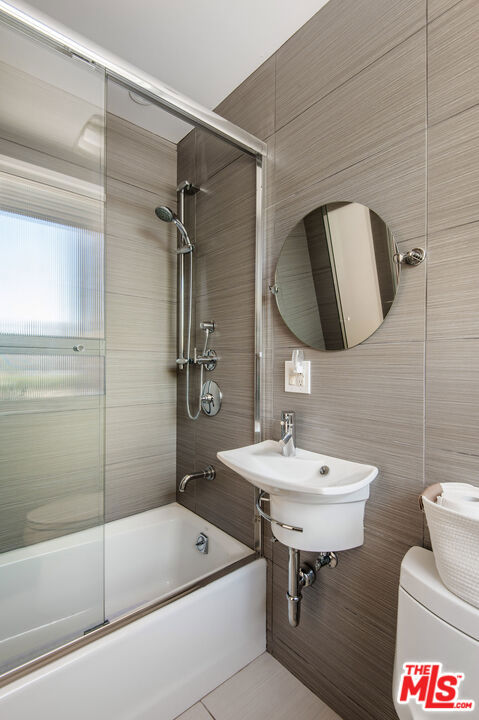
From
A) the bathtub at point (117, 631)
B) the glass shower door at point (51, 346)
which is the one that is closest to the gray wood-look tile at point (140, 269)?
the glass shower door at point (51, 346)

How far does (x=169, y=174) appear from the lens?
6.40 ft

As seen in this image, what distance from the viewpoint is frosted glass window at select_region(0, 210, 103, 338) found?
122 centimetres

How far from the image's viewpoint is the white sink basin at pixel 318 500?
93cm

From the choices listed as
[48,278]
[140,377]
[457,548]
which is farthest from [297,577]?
[48,278]

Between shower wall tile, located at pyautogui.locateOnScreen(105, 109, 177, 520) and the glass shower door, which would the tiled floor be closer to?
the glass shower door

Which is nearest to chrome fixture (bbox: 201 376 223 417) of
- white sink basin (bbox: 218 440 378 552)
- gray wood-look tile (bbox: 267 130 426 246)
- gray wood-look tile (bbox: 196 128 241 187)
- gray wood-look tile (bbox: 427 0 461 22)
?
white sink basin (bbox: 218 440 378 552)

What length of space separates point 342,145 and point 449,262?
0.56 m

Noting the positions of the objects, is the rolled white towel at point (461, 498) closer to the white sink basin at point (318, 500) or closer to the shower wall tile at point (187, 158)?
the white sink basin at point (318, 500)

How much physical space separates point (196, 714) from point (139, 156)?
7.97ft

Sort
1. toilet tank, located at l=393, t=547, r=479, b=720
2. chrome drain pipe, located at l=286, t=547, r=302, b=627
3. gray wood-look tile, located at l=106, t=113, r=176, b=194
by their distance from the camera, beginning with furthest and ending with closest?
gray wood-look tile, located at l=106, t=113, r=176, b=194, chrome drain pipe, located at l=286, t=547, r=302, b=627, toilet tank, located at l=393, t=547, r=479, b=720

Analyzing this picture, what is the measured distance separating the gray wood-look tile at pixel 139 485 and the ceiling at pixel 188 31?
1.66 m

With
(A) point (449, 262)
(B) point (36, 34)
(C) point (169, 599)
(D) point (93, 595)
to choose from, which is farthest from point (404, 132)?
(D) point (93, 595)

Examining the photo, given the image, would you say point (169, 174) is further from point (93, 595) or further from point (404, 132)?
point (93, 595)

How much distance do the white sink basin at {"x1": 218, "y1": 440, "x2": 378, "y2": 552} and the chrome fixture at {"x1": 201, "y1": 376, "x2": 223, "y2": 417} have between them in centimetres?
56
